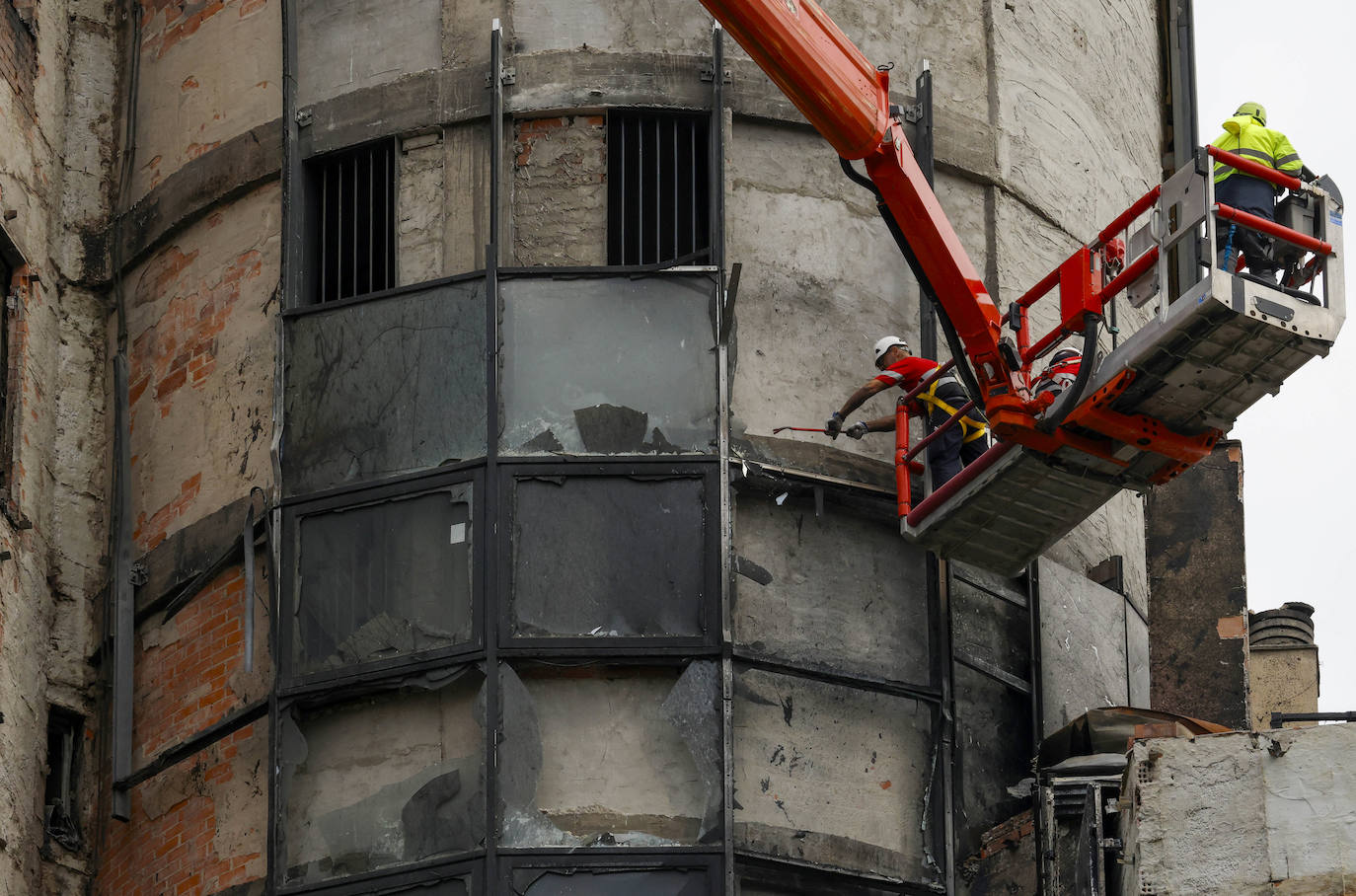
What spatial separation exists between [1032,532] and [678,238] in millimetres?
3520

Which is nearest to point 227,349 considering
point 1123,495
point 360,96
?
point 360,96

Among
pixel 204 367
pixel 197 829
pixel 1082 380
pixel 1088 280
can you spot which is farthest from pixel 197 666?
pixel 1088 280

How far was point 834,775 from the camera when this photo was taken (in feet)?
71.3

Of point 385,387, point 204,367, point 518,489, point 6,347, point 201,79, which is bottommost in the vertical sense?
point 518,489

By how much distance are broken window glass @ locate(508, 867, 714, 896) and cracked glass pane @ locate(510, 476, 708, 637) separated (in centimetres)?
172

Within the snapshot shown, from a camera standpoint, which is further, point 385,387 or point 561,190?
point 561,190

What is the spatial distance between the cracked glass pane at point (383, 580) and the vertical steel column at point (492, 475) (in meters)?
0.21

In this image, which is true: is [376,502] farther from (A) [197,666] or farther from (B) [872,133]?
(B) [872,133]

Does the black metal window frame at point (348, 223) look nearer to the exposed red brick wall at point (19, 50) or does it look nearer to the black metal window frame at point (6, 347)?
the black metal window frame at point (6, 347)

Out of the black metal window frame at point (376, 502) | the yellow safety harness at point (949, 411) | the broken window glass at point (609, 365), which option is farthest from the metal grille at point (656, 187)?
the black metal window frame at point (376, 502)

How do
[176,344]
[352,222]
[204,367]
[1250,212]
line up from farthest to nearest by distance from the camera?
1. [176,344]
2. [204,367]
3. [352,222]
4. [1250,212]

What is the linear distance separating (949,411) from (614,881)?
4.43 meters

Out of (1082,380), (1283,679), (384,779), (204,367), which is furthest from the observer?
(1283,679)

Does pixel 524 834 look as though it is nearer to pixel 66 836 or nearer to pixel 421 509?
pixel 421 509
